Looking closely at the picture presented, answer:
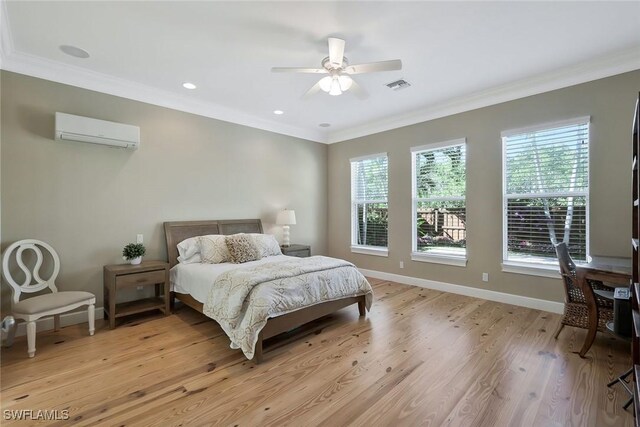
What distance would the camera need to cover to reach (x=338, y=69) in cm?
277

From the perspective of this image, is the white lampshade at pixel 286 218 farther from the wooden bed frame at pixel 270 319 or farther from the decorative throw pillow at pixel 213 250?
the decorative throw pillow at pixel 213 250

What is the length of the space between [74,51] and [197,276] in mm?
2613

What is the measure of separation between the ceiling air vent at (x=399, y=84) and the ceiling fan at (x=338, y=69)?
2.58 feet

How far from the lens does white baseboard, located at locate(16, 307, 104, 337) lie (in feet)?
9.66

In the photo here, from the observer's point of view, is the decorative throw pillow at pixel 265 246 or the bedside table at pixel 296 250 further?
the bedside table at pixel 296 250

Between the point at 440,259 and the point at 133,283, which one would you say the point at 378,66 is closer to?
the point at 440,259

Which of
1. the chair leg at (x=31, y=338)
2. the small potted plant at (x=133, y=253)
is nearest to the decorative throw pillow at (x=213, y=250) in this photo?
the small potted plant at (x=133, y=253)

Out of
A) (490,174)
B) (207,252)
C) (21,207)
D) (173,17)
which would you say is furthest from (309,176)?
(21,207)

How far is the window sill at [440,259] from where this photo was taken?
432 centimetres

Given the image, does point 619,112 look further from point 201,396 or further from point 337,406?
point 201,396

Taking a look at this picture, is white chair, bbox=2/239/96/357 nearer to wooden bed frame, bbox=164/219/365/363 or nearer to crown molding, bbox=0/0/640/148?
wooden bed frame, bbox=164/219/365/363

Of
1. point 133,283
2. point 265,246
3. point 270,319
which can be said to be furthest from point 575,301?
point 133,283

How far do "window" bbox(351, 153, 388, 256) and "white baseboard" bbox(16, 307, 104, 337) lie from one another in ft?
13.7

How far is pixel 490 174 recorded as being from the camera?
401cm
